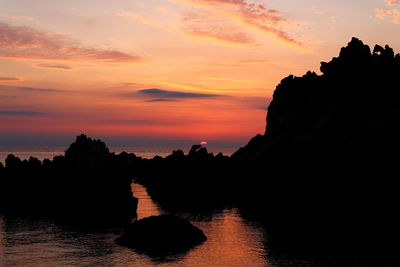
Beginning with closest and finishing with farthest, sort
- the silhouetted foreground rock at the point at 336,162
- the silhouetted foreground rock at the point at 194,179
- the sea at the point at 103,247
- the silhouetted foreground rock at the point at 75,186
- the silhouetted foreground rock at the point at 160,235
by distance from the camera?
the sea at the point at 103,247 → the silhouetted foreground rock at the point at 160,235 → the silhouetted foreground rock at the point at 336,162 → the silhouetted foreground rock at the point at 75,186 → the silhouetted foreground rock at the point at 194,179

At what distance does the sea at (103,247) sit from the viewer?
56.9 metres

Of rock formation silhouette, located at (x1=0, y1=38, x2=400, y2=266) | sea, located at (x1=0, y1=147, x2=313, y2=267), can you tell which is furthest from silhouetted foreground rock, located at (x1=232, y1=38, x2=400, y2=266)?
sea, located at (x1=0, y1=147, x2=313, y2=267)

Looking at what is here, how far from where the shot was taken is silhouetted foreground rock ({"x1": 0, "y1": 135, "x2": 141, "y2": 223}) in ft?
306

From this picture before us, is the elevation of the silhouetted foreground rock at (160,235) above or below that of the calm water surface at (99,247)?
above

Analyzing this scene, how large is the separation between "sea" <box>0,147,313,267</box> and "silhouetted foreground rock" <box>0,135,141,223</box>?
31.0ft

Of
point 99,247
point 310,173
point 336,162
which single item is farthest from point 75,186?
point 336,162

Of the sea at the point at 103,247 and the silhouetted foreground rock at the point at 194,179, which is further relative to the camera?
the silhouetted foreground rock at the point at 194,179

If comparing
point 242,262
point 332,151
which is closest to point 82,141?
point 332,151

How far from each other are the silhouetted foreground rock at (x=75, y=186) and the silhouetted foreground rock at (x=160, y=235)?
68.6 feet

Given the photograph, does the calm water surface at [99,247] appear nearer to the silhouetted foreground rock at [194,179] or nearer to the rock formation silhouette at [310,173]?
the rock formation silhouette at [310,173]

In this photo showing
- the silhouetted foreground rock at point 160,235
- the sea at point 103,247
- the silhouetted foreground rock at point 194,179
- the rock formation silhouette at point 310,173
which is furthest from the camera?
the silhouetted foreground rock at point 194,179

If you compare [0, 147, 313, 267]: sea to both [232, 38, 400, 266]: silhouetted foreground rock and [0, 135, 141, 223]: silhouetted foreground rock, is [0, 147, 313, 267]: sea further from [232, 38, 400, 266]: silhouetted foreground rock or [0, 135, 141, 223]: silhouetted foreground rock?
[0, 135, 141, 223]: silhouetted foreground rock

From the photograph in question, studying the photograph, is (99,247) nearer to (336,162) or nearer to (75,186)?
(75,186)

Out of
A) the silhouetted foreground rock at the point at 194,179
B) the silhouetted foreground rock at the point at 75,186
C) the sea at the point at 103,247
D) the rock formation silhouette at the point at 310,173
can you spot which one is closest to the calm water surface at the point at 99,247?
the sea at the point at 103,247
